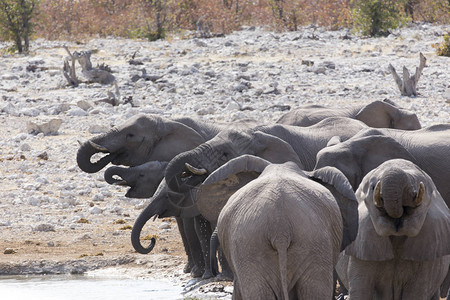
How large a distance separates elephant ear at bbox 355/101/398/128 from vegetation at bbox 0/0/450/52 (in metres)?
11.7

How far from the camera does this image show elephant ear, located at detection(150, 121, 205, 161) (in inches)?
353

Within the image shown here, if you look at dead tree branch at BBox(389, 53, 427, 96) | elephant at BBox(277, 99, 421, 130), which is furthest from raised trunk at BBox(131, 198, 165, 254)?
dead tree branch at BBox(389, 53, 427, 96)

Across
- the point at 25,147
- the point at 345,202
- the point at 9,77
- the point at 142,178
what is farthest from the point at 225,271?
the point at 9,77

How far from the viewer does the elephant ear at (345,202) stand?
5.39 m

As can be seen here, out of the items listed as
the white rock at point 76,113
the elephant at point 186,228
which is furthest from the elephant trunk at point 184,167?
the white rock at point 76,113

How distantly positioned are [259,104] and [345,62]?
10.6ft

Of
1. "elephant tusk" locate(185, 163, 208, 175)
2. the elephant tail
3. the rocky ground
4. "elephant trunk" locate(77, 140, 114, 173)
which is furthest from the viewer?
the rocky ground

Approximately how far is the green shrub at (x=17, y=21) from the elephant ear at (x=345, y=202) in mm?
17265

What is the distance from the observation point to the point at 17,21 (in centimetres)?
2255

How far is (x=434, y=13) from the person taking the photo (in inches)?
975

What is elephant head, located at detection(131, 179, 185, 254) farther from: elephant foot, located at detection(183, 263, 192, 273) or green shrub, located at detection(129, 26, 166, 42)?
green shrub, located at detection(129, 26, 166, 42)

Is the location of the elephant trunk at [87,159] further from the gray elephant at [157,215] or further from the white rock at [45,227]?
the white rock at [45,227]

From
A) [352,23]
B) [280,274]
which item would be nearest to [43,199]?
[280,274]

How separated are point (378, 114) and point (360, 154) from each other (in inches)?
134
